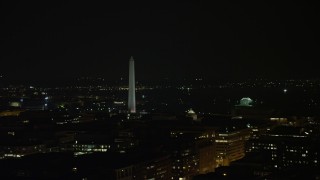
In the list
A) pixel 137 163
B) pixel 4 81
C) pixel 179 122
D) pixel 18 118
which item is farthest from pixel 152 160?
pixel 4 81

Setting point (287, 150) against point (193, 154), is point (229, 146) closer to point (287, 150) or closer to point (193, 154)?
point (287, 150)

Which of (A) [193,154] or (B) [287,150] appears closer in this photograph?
(A) [193,154]

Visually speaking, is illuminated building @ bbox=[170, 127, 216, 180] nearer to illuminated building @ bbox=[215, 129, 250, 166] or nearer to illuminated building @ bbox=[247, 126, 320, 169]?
illuminated building @ bbox=[215, 129, 250, 166]

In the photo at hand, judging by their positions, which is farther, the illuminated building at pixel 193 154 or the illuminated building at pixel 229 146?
the illuminated building at pixel 229 146

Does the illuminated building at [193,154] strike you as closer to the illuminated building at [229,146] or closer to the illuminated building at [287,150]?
the illuminated building at [229,146]

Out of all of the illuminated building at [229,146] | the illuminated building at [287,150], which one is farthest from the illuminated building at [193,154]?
the illuminated building at [287,150]

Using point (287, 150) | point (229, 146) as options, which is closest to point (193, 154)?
point (287, 150)

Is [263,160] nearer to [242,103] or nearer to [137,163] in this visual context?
[137,163]

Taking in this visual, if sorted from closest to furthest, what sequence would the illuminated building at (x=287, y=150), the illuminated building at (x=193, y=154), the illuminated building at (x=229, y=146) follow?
the illuminated building at (x=193, y=154) < the illuminated building at (x=287, y=150) < the illuminated building at (x=229, y=146)

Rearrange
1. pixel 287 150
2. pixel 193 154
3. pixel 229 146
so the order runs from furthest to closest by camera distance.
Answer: pixel 229 146
pixel 287 150
pixel 193 154

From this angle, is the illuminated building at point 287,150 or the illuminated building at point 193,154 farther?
the illuminated building at point 287,150

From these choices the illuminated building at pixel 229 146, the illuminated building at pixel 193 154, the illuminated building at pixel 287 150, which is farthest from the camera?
A: the illuminated building at pixel 229 146
